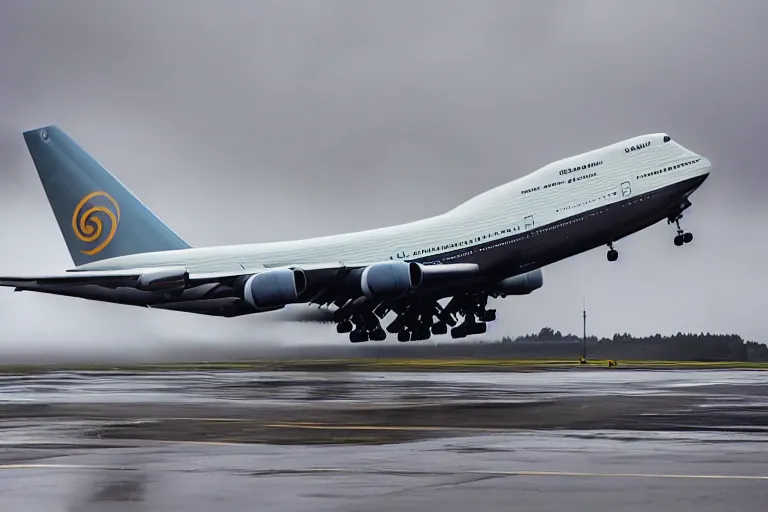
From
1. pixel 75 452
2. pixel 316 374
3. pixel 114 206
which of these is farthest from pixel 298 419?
pixel 114 206

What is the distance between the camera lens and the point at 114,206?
69.0 m

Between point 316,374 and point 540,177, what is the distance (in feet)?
53.3

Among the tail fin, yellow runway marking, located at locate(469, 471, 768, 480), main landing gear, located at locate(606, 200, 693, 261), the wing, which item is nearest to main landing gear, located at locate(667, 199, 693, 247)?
main landing gear, located at locate(606, 200, 693, 261)

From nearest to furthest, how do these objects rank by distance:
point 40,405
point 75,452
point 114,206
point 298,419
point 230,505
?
1. point 230,505
2. point 75,452
3. point 298,419
4. point 40,405
5. point 114,206

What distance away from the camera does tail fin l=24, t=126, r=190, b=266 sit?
223 ft

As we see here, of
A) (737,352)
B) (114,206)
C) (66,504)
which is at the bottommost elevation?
(66,504)

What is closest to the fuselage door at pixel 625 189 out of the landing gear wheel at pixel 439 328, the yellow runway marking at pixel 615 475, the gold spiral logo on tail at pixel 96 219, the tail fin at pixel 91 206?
the landing gear wheel at pixel 439 328

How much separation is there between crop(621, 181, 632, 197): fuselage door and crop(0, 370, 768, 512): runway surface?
75.2 ft

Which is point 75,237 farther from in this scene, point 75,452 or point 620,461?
point 620,461

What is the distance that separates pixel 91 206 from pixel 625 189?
108 ft

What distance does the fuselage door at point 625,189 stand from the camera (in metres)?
57.8

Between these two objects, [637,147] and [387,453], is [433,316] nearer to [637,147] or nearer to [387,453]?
[637,147]

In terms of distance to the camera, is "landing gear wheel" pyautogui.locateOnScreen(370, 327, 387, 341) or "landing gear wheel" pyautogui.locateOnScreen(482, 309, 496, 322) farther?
"landing gear wheel" pyautogui.locateOnScreen(482, 309, 496, 322)

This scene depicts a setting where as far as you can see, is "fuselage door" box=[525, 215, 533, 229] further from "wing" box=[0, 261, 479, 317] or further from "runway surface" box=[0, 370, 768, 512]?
"runway surface" box=[0, 370, 768, 512]
